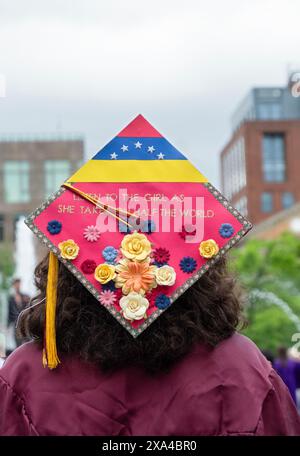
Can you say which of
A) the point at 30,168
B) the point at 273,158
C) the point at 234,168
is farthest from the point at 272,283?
the point at 234,168

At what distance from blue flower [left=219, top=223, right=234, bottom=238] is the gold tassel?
1.73 ft

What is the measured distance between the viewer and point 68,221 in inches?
110

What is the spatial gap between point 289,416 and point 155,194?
80 cm

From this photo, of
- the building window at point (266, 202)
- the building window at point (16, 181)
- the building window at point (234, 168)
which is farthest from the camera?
the building window at point (234, 168)

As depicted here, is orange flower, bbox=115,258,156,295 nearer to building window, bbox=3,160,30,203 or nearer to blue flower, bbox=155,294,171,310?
blue flower, bbox=155,294,171,310

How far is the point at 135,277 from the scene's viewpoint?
2748mm

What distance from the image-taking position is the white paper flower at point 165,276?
2.71 meters

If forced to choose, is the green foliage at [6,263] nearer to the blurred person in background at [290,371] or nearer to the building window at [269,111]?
the building window at [269,111]

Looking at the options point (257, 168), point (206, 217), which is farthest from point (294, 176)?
point (206, 217)

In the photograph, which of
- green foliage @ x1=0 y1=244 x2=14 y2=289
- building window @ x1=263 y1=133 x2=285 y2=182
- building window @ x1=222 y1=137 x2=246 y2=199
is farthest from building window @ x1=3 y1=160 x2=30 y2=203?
building window @ x1=263 y1=133 x2=285 y2=182

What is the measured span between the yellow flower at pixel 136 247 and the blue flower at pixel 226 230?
23 centimetres

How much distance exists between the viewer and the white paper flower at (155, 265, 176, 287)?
8.90 feet

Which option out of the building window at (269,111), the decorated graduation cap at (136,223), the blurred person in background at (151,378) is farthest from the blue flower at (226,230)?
the building window at (269,111)
